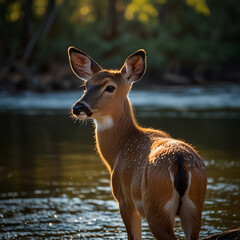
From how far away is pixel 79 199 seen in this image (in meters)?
9.27

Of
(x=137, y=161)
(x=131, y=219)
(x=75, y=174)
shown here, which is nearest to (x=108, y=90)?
(x=137, y=161)

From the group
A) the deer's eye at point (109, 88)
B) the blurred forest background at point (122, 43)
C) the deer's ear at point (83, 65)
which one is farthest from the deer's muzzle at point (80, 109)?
the blurred forest background at point (122, 43)

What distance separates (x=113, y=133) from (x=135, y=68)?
78 cm

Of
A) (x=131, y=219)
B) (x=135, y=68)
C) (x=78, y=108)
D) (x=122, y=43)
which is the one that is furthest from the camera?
(x=122, y=43)

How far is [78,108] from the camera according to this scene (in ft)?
20.8

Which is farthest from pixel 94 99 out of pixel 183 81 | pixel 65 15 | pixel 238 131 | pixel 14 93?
pixel 65 15

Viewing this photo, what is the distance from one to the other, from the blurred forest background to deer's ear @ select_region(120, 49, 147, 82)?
97.8ft

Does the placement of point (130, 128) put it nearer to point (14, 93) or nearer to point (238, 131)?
point (238, 131)

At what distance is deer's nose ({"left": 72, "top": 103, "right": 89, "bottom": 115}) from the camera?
6301 mm

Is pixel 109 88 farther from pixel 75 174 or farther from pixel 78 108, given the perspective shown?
pixel 75 174

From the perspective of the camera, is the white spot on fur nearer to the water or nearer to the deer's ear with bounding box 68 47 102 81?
the deer's ear with bounding box 68 47 102 81

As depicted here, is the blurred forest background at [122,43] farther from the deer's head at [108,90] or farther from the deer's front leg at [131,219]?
the deer's front leg at [131,219]

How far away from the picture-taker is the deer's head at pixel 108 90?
6469mm

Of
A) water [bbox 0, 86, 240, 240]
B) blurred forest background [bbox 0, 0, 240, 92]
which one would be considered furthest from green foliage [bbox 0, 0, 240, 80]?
water [bbox 0, 86, 240, 240]
